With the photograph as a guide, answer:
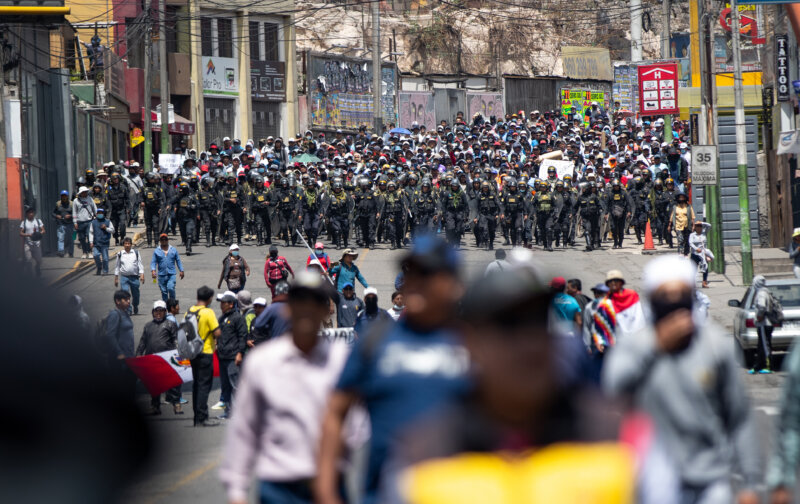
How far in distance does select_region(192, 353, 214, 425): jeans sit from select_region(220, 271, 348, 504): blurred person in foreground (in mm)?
9332

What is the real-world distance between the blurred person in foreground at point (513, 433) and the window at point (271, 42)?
179ft

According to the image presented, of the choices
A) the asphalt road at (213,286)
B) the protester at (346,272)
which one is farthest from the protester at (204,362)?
the protester at (346,272)

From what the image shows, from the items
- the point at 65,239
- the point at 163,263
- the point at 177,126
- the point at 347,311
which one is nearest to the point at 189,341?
the point at 347,311

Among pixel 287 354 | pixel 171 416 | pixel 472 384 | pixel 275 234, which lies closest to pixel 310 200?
pixel 275 234

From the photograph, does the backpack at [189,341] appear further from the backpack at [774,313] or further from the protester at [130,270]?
the protester at [130,270]

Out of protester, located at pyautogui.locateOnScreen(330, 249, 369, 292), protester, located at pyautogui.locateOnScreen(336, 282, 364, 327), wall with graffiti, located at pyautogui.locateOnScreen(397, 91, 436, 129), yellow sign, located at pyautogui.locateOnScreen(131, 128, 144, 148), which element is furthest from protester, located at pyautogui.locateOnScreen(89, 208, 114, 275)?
wall with graffiti, located at pyautogui.locateOnScreen(397, 91, 436, 129)

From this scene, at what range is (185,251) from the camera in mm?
29547

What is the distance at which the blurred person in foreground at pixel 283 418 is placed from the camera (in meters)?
→ 5.13

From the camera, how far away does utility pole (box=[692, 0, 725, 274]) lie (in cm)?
2725

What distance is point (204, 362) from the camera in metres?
14.8

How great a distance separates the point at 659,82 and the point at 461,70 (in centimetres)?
4021

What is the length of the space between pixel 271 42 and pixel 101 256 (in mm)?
31222

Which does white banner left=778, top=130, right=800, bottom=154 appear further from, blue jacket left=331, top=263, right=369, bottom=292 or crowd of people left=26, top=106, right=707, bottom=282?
blue jacket left=331, top=263, right=369, bottom=292

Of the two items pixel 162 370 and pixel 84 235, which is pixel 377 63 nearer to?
pixel 84 235
